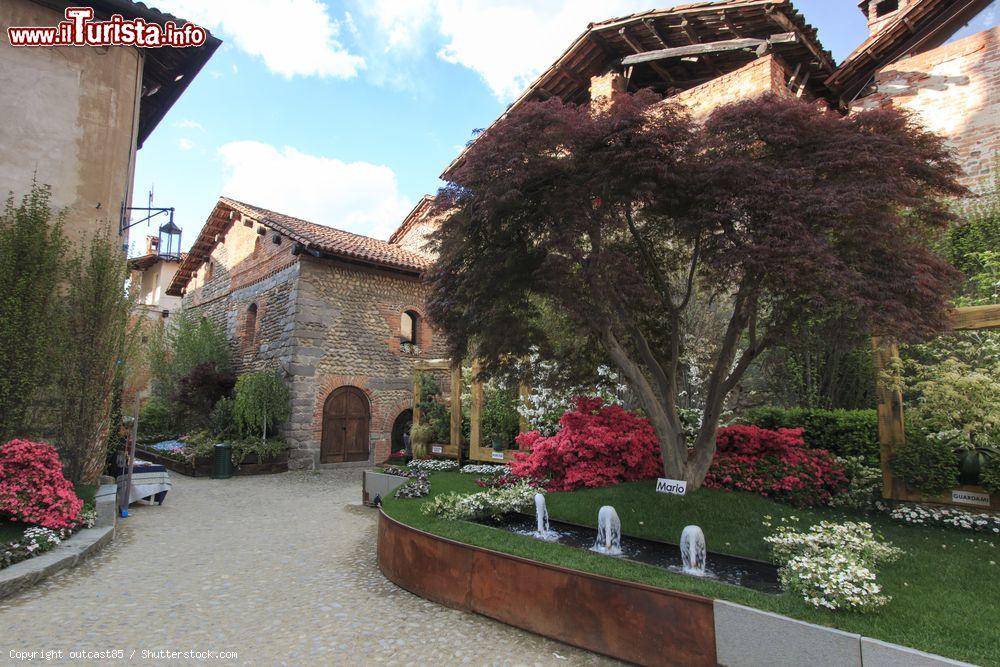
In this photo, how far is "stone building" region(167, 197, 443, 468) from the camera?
1397 cm

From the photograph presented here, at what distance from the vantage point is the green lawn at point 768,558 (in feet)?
10.2

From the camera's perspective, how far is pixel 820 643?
2.96 metres

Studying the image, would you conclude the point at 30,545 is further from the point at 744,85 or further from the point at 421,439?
the point at 744,85

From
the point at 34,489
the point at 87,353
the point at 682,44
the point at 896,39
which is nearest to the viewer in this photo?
the point at 34,489

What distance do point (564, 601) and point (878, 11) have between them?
1594cm

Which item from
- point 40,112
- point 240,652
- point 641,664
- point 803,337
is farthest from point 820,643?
point 40,112

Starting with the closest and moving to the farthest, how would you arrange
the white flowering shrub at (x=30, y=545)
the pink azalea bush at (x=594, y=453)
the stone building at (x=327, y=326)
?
1. the white flowering shrub at (x=30, y=545)
2. the pink azalea bush at (x=594, y=453)
3. the stone building at (x=327, y=326)

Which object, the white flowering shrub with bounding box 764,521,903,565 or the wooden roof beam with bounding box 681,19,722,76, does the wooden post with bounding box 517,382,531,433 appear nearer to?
the white flowering shrub with bounding box 764,521,903,565

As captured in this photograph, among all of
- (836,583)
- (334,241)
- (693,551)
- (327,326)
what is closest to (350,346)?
(327,326)

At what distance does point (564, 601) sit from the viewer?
3.87 metres

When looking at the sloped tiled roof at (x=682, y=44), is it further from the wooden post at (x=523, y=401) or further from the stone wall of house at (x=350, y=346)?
the stone wall of house at (x=350, y=346)

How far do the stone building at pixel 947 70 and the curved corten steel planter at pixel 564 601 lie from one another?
10894mm

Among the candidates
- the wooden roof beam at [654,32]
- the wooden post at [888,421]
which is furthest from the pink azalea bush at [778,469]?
the wooden roof beam at [654,32]

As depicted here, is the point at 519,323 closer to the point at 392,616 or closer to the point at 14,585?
the point at 392,616
